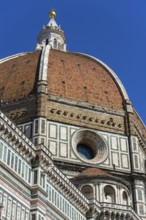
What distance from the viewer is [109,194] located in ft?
129

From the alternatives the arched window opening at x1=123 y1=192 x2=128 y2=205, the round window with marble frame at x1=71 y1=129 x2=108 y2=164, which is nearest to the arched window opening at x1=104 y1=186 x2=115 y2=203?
the arched window opening at x1=123 y1=192 x2=128 y2=205

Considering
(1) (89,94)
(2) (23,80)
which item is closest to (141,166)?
(1) (89,94)

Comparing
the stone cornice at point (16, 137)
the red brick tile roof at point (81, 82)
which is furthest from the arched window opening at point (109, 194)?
the red brick tile roof at point (81, 82)

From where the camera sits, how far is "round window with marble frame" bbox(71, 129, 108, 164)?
44812 millimetres

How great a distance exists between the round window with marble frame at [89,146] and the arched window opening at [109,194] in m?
5.36

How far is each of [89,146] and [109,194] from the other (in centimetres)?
817

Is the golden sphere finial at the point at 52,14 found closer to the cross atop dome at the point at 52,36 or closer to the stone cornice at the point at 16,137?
the cross atop dome at the point at 52,36

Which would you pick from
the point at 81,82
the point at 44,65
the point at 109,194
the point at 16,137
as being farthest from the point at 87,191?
the point at 44,65

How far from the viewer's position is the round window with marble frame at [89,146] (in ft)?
147

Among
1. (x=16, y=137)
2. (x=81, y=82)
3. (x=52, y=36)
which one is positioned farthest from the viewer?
(x=52, y=36)

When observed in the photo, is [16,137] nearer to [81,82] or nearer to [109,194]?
[109,194]

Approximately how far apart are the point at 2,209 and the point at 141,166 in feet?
83.2

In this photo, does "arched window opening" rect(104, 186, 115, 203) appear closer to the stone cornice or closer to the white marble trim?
the stone cornice

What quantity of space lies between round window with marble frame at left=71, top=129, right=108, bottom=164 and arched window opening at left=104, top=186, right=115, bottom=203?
5.36 metres
